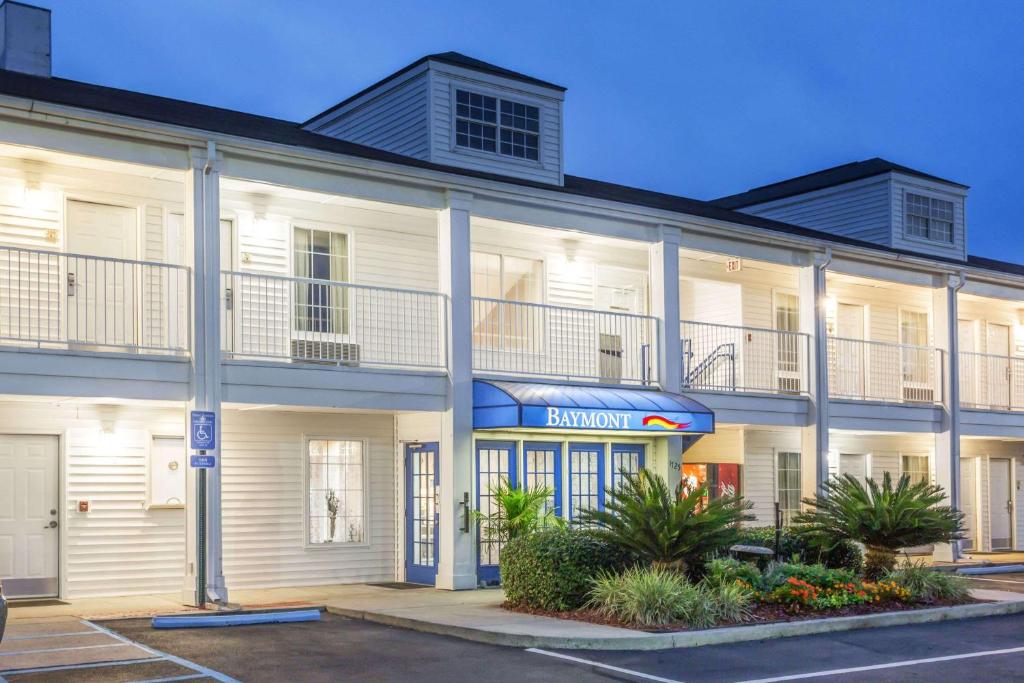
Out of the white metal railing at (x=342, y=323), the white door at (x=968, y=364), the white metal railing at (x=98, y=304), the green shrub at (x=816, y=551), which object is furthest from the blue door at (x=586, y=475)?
the white door at (x=968, y=364)

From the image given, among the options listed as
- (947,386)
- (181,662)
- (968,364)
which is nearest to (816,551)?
(947,386)

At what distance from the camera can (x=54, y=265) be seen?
52.3 ft

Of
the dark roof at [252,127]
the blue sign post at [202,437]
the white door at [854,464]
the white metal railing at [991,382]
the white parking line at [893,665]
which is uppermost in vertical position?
the dark roof at [252,127]

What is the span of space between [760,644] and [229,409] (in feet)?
28.0

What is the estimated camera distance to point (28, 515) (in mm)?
15859

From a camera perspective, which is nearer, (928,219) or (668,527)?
(668,527)

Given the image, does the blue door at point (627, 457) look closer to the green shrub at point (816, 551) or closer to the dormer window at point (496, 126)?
the green shrub at point (816, 551)

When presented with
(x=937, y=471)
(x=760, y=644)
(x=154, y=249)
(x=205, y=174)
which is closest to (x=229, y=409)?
(x=154, y=249)

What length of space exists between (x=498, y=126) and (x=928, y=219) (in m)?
12.4

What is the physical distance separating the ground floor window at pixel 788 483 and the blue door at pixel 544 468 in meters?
7.51

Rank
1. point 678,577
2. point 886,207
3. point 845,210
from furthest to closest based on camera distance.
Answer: point 845,210, point 886,207, point 678,577

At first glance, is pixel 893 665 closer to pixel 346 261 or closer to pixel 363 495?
pixel 363 495

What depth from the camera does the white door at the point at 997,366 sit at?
2661 centimetres

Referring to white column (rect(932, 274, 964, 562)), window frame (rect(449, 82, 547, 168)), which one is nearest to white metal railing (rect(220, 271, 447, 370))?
window frame (rect(449, 82, 547, 168))
